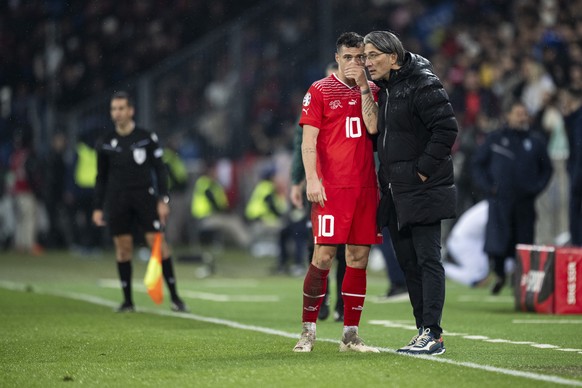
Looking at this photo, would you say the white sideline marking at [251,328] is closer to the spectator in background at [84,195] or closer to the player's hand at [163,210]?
the player's hand at [163,210]

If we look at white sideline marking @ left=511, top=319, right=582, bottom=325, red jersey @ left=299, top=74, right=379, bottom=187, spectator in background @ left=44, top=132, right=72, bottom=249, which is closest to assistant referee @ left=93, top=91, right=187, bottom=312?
white sideline marking @ left=511, top=319, right=582, bottom=325

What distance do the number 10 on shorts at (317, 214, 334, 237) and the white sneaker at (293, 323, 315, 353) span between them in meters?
0.67

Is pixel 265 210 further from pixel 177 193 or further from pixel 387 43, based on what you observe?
pixel 387 43

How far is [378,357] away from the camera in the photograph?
29.4 feet

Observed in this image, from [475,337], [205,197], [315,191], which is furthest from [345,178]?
[205,197]

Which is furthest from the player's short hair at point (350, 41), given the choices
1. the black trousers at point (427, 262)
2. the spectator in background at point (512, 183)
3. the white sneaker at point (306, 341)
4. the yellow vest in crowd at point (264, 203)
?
the yellow vest in crowd at point (264, 203)

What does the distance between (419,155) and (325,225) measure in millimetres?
811

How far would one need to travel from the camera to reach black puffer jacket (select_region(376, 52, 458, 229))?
29.5 feet

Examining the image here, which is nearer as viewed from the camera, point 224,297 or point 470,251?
point 224,297

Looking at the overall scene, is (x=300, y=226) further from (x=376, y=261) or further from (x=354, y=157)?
(x=354, y=157)

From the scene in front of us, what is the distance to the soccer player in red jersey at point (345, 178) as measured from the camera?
9.29 m

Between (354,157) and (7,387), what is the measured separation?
2958mm

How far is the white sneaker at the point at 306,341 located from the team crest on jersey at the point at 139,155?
4647 millimetres

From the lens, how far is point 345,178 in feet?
30.6
